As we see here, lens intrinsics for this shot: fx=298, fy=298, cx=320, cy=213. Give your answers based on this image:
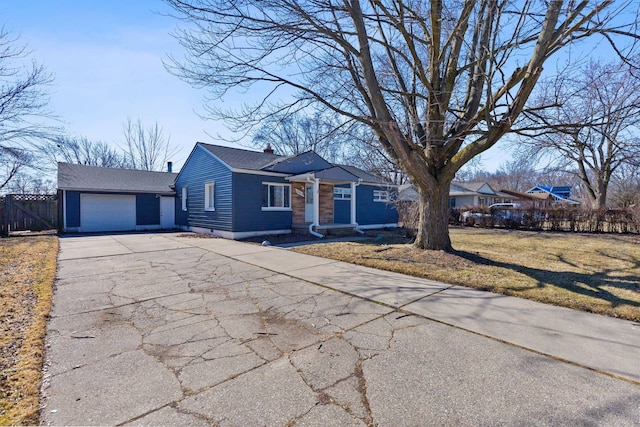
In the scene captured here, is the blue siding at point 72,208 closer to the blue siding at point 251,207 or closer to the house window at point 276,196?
the blue siding at point 251,207

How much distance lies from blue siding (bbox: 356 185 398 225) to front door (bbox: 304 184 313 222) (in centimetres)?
332

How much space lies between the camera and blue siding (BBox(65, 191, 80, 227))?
591 inches

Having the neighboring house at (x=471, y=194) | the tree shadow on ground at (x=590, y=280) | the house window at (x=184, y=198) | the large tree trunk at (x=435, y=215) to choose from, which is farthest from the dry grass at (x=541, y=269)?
the neighboring house at (x=471, y=194)

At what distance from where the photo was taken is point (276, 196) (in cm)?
1342

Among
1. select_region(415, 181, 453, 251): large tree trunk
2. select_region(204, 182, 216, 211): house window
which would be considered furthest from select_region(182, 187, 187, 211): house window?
select_region(415, 181, 453, 251): large tree trunk

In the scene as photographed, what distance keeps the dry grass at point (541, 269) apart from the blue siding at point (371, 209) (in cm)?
697

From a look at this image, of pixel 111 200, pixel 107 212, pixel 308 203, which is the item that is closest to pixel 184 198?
pixel 111 200

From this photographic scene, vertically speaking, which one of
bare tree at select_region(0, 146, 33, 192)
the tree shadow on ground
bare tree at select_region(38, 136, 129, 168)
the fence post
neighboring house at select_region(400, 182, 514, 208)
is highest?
bare tree at select_region(38, 136, 129, 168)

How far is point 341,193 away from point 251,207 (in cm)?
523

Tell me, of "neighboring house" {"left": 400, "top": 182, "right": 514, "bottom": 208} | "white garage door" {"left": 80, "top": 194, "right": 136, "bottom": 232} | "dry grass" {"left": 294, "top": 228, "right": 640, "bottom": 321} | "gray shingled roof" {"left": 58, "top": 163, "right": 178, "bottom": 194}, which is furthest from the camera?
"neighboring house" {"left": 400, "top": 182, "right": 514, "bottom": 208}

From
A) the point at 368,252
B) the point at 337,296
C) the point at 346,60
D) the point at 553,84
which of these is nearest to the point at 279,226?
the point at 368,252

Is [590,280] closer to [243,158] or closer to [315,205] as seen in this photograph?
[315,205]

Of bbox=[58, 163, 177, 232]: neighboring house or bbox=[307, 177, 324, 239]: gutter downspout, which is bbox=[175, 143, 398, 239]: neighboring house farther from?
bbox=[58, 163, 177, 232]: neighboring house

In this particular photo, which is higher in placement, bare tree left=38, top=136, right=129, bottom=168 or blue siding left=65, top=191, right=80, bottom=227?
bare tree left=38, top=136, right=129, bottom=168
